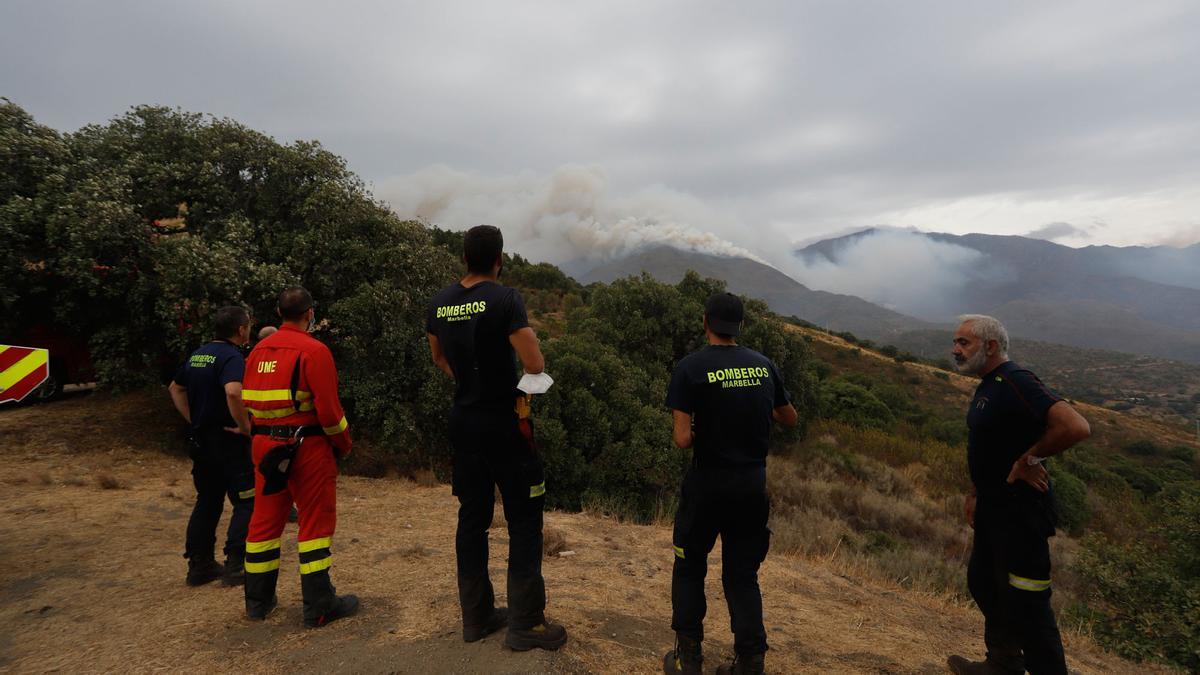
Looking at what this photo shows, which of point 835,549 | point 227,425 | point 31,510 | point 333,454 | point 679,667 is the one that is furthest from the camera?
point 835,549

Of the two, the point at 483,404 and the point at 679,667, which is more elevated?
the point at 483,404

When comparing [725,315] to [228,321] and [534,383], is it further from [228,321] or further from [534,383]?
[228,321]

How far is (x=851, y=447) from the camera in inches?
738

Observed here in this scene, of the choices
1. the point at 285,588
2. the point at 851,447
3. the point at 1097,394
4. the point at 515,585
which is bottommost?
the point at 1097,394

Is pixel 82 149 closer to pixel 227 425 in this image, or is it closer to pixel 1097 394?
pixel 227 425

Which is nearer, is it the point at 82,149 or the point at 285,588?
the point at 285,588

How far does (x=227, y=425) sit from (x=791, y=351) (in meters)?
18.1

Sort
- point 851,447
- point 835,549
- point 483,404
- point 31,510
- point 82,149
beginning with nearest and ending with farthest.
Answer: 1. point 483,404
2. point 31,510
3. point 835,549
4. point 82,149
5. point 851,447

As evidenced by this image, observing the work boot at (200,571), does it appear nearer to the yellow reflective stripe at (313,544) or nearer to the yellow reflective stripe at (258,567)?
the yellow reflective stripe at (258,567)

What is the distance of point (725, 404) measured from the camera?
3172 millimetres

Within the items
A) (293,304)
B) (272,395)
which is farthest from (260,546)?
(293,304)

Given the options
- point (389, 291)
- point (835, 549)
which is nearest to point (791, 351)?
point (835, 549)

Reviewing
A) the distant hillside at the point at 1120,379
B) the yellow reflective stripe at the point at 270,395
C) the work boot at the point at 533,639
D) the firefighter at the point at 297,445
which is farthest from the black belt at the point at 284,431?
the distant hillside at the point at 1120,379

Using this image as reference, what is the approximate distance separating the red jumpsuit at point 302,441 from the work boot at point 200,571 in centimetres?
116
